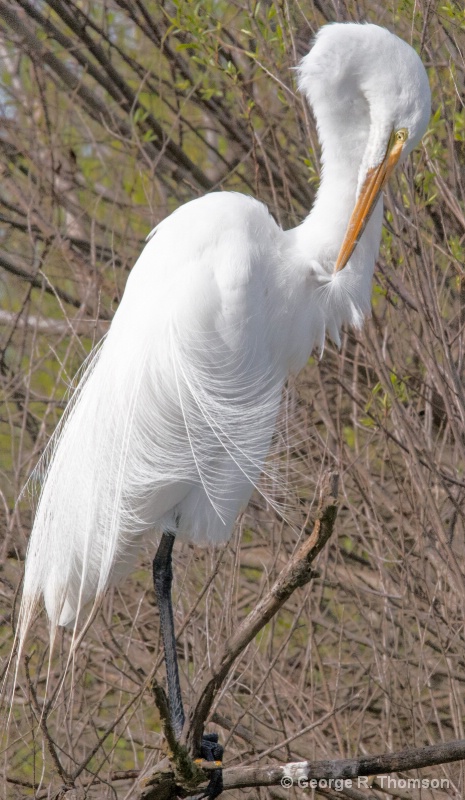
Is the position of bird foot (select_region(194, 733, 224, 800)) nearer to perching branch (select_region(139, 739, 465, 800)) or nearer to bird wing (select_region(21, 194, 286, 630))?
perching branch (select_region(139, 739, 465, 800))

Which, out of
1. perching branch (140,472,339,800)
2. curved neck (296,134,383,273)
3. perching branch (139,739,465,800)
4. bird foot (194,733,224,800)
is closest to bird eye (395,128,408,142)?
curved neck (296,134,383,273)

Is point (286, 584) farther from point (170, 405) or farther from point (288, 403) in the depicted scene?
point (288, 403)

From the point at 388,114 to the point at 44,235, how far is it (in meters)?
1.64

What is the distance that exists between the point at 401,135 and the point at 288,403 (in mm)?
972

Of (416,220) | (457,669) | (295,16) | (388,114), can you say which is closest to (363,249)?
(416,220)

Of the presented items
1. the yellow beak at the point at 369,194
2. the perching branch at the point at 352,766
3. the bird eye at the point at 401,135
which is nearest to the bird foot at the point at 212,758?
the perching branch at the point at 352,766

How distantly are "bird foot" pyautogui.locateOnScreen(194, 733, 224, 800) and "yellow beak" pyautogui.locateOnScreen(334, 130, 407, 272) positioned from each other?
1159 mm

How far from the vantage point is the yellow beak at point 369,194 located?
7.48 ft

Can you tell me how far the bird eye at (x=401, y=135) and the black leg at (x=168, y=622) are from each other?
115cm

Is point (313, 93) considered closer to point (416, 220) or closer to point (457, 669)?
point (416, 220)

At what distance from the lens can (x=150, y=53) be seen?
4.18 metres

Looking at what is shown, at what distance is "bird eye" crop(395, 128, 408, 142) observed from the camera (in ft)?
7.41

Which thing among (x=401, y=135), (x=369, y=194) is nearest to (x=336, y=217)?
(x=369, y=194)

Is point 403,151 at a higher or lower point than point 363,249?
higher
